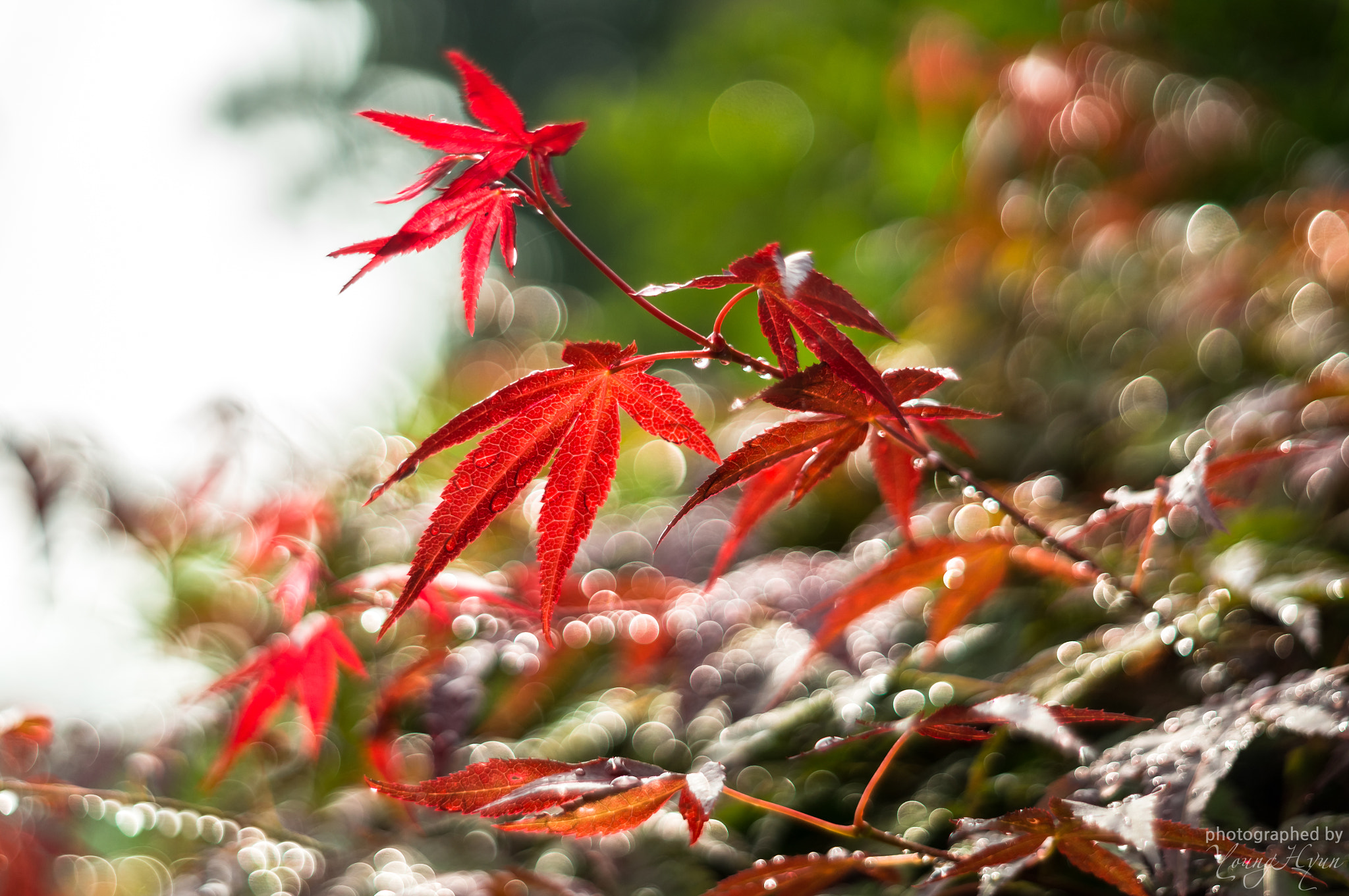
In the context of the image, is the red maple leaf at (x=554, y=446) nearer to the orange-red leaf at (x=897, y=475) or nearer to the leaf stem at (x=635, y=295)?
the leaf stem at (x=635, y=295)

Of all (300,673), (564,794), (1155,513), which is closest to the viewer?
(564,794)

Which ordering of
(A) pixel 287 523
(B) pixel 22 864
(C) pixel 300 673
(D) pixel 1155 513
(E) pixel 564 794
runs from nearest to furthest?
(E) pixel 564 794, (D) pixel 1155 513, (C) pixel 300 673, (B) pixel 22 864, (A) pixel 287 523

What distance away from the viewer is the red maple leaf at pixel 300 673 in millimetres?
634

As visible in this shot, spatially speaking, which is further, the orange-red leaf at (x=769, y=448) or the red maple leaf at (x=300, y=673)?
the red maple leaf at (x=300, y=673)

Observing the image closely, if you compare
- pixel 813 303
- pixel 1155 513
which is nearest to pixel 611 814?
pixel 813 303

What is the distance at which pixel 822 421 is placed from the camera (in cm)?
42

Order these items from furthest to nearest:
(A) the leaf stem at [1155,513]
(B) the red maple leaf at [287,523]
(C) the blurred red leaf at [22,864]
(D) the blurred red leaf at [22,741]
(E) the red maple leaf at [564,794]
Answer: (B) the red maple leaf at [287,523], (C) the blurred red leaf at [22,864], (D) the blurred red leaf at [22,741], (A) the leaf stem at [1155,513], (E) the red maple leaf at [564,794]

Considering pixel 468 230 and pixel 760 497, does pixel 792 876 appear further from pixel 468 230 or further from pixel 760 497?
pixel 468 230

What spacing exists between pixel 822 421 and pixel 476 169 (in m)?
0.20

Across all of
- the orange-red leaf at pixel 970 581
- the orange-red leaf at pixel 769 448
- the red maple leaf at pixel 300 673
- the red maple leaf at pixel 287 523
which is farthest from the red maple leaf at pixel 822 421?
the red maple leaf at pixel 287 523

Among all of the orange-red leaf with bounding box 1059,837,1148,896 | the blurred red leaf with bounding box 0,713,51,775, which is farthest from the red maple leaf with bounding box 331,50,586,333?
the blurred red leaf with bounding box 0,713,51,775

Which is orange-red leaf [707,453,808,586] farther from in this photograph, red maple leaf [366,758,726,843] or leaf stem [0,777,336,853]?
leaf stem [0,777,336,853]

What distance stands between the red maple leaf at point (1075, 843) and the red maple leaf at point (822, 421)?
176 mm

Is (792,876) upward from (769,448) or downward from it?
downward
